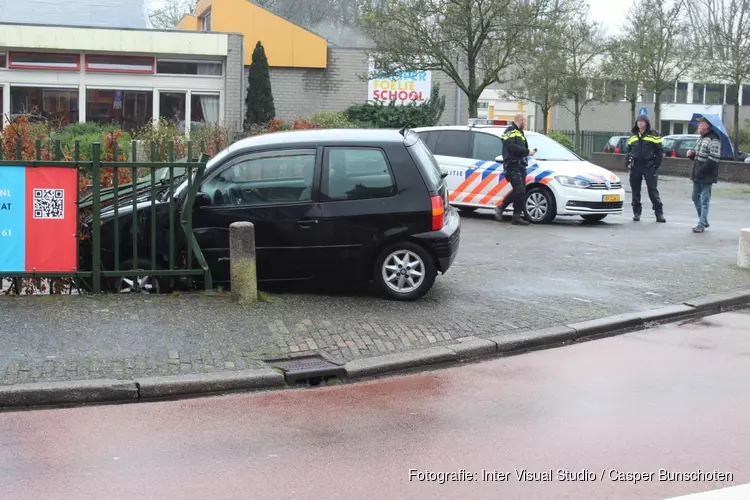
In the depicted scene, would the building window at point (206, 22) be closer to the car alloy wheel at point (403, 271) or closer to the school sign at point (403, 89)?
the school sign at point (403, 89)

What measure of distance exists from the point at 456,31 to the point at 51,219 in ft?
52.6

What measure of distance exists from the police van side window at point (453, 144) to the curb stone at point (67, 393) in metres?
11.4

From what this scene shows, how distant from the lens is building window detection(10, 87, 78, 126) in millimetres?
29094

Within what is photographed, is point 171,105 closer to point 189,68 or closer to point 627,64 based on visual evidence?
point 189,68

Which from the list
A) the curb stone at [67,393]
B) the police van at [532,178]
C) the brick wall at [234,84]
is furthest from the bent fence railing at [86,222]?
the brick wall at [234,84]

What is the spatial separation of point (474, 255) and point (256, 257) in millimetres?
4167

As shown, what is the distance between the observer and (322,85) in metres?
A: 33.1

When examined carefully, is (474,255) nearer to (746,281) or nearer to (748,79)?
(746,281)

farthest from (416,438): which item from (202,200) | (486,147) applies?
(486,147)

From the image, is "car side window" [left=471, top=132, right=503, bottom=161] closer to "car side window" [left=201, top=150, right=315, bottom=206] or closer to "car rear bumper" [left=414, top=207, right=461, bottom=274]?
"car rear bumper" [left=414, top=207, right=461, bottom=274]

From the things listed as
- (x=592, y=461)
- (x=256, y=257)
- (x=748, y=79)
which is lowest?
(x=592, y=461)

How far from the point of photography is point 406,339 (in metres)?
8.02

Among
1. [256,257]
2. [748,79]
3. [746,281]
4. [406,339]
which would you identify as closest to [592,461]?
[406,339]

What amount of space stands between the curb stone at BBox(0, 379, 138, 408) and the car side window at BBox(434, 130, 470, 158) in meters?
11.4
